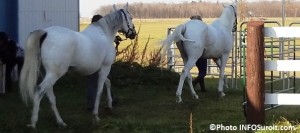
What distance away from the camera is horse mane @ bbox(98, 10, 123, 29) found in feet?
31.7

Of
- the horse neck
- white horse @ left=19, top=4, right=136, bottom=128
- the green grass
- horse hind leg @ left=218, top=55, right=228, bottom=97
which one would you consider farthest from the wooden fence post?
horse hind leg @ left=218, top=55, right=228, bottom=97

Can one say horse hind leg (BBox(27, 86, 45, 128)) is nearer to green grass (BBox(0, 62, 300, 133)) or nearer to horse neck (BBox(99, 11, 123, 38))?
green grass (BBox(0, 62, 300, 133))

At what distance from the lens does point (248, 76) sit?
7465mm

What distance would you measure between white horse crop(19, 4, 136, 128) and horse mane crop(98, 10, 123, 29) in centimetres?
43

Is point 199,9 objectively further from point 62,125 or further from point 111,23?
point 62,125

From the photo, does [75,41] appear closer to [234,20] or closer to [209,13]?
[234,20]

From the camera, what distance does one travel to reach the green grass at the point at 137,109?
324 inches


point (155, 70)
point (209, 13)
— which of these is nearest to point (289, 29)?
point (155, 70)

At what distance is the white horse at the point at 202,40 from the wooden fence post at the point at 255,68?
141 inches

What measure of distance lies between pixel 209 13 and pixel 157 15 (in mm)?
15213

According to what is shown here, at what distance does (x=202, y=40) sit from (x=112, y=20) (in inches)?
90.8

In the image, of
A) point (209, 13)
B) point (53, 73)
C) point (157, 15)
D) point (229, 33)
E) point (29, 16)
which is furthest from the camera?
point (157, 15)

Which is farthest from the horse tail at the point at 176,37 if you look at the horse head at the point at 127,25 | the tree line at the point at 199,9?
the tree line at the point at 199,9

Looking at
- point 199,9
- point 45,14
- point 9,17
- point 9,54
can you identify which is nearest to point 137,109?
point 9,54
